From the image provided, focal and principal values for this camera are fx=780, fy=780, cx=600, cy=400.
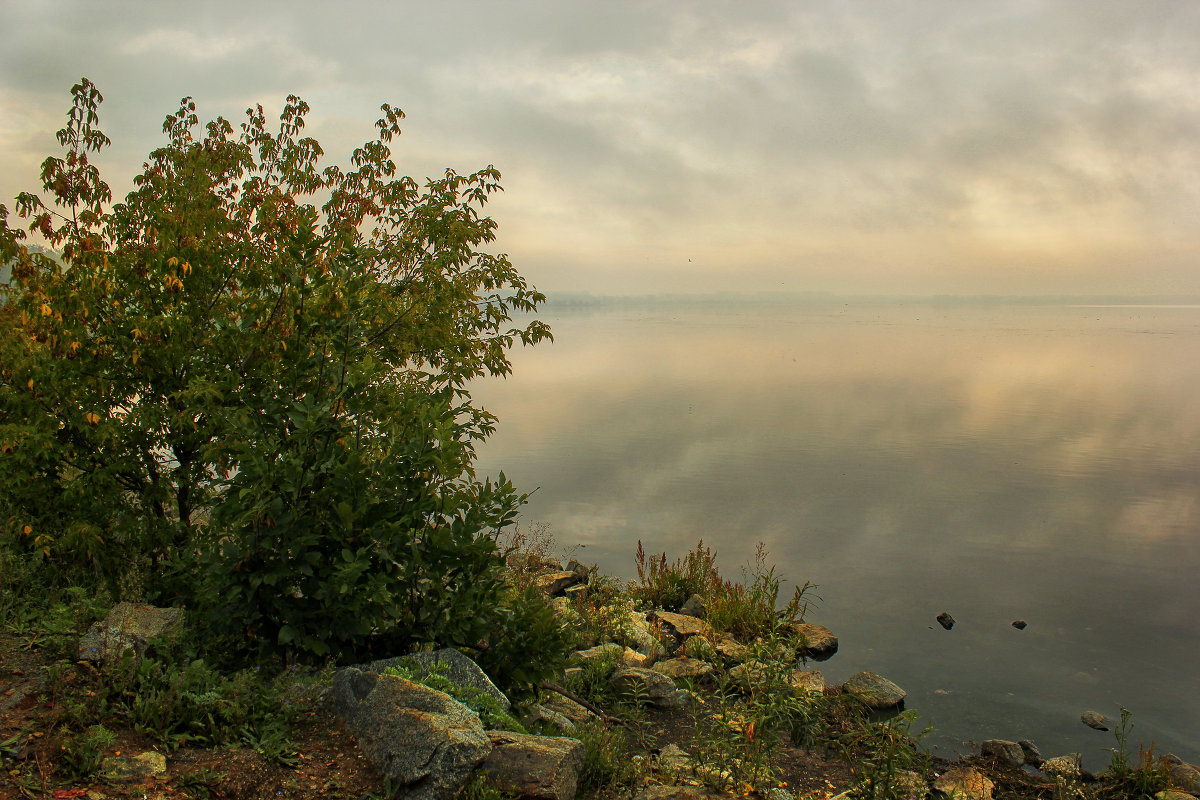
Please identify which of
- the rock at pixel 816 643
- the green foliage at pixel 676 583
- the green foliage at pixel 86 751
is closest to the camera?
the green foliage at pixel 86 751

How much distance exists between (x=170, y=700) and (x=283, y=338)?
133 inches

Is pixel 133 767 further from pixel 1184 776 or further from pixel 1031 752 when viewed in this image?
pixel 1184 776

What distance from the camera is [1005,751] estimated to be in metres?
8.05

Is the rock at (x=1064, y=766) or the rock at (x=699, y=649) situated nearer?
the rock at (x=1064, y=766)

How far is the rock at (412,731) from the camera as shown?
4.14 meters

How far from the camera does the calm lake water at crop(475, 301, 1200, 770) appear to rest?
10750 mm

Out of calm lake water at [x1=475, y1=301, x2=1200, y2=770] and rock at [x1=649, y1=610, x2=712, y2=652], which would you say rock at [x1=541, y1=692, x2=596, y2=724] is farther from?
calm lake water at [x1=475, y1=301, x2=1200, y2=770]

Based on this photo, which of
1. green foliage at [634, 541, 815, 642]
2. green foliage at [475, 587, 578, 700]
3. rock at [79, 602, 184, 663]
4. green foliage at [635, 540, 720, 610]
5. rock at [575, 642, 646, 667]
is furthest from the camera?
green foliage at [635, 540, 720, 610]

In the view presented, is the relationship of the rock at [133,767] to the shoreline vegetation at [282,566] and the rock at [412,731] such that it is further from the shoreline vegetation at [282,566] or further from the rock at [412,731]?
the rock at [412,731]

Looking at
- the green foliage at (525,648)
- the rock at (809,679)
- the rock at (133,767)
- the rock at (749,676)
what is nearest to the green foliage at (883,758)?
the rock at (749,676)

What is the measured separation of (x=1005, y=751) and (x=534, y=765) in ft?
19.7

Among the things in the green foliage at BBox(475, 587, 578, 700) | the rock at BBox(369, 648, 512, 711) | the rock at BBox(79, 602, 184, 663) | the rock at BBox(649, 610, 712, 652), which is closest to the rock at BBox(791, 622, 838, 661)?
the rock at BBox(649, 610, 712, 652)

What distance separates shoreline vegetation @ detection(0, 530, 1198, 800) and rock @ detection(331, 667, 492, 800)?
82 mm

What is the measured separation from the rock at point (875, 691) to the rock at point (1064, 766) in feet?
5.47
